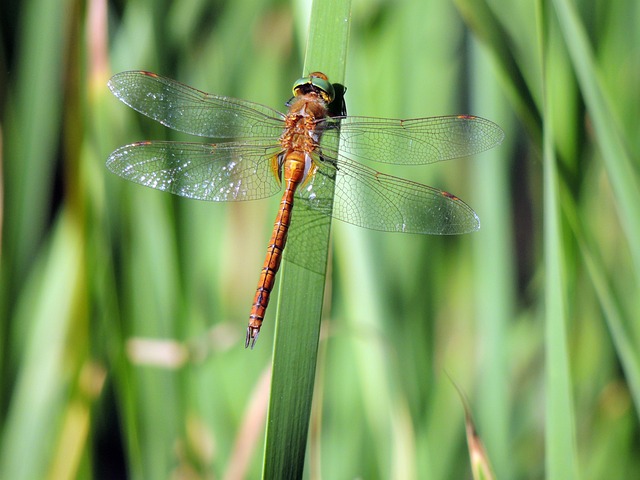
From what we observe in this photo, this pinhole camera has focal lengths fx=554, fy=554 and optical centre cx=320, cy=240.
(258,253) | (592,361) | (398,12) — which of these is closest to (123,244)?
(258,253)

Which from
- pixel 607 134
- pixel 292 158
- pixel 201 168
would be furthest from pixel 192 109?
pixel 607 134

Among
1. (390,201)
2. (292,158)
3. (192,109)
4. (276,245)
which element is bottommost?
(276,245)

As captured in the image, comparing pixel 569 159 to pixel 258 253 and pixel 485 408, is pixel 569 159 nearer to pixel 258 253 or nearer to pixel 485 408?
pixel 485 408

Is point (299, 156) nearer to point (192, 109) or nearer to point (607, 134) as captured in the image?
point (192, 109)

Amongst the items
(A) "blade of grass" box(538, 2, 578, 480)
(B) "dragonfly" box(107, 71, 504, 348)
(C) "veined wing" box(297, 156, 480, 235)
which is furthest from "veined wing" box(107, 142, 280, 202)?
(A) "blade of grass" box(538, 2, 578, 480)

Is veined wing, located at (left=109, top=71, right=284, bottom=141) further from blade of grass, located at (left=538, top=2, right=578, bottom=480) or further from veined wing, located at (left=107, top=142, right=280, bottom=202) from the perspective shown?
blade of grass, located at (left=538, top=2, right=578, bottom=480)

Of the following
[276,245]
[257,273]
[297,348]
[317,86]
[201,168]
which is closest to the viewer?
[297,348]
